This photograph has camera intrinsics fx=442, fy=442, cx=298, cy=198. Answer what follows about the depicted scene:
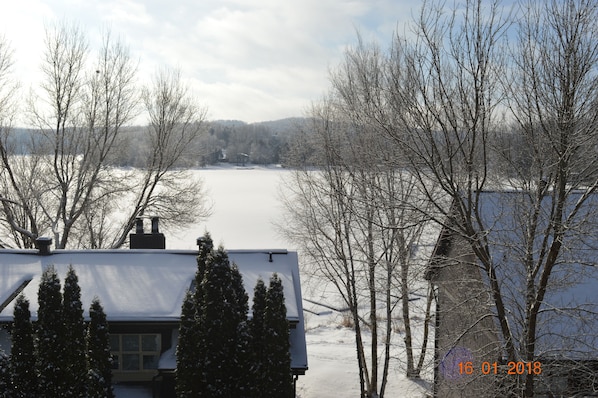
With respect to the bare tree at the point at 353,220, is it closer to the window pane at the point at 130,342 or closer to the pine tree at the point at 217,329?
the pine tree at the point at 217,329

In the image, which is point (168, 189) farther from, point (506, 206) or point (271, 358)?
point (506, 206)

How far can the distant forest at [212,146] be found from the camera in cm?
2025

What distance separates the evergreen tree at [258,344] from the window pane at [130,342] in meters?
2.62

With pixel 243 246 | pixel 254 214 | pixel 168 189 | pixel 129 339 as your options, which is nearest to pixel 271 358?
pixel 129 339

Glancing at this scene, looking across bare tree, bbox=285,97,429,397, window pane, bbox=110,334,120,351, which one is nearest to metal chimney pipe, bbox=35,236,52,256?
window pane, bbox=110,334,120,351

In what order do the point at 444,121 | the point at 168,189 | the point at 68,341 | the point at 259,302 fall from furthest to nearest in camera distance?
the point at 168,189
the point at 259,302
the point at 68,341
the point at 444,121

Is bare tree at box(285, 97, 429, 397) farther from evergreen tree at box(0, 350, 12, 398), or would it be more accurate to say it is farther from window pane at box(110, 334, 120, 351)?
evergreen tree at box(0, 350, 12, 398)

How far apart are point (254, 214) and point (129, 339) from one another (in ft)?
89.8

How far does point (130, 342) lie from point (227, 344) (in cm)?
236

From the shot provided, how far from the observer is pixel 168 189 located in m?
21.2

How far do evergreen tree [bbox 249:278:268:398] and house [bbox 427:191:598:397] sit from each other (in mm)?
3354

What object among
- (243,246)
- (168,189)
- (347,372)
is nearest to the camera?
(347,372)

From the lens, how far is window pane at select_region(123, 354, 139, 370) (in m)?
9.59

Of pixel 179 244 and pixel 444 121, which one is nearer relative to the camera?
pixel 444 121
